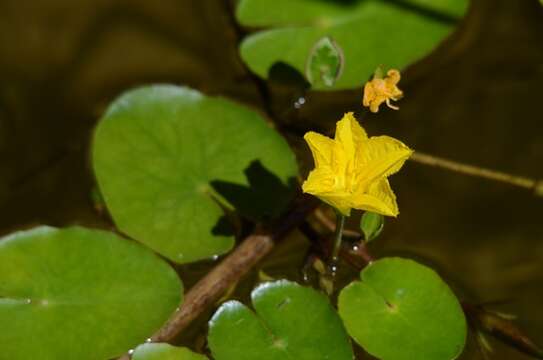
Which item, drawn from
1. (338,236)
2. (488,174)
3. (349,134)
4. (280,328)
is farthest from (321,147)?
(488,174)

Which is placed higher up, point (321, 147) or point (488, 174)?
point (321, 147)

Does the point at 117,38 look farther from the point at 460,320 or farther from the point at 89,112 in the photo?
the point at 460,320

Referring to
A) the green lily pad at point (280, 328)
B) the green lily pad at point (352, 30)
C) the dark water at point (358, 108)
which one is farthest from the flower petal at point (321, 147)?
the green lily pad at point (352, 30)

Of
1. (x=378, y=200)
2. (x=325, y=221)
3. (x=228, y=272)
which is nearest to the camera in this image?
(x=378, y=200)

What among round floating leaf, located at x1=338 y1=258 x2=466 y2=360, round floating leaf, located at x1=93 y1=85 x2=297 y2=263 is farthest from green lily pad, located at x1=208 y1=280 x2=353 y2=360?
round floating leaf, located at x1=93 y1=85 x2=297 y2=263

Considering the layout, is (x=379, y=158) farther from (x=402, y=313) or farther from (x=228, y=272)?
(x=228, y=272)

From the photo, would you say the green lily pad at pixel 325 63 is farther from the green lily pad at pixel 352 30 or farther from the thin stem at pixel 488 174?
the thin stem at pixel 488 174

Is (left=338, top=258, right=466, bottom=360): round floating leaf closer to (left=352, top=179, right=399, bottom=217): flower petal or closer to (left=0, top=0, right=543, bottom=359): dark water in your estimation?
(left=0, top=0, right=543, bottom=359): dark water
